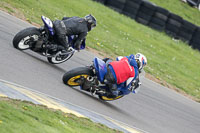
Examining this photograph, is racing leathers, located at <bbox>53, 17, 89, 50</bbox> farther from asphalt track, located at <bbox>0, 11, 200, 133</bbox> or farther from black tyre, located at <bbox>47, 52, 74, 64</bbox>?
asphalt track, located at <bbox>0, 11, 200, 133</bbox>

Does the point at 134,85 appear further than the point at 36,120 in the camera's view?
Answer: Yes

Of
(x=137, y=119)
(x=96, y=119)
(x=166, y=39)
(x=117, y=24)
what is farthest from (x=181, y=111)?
(x=166, y=39)

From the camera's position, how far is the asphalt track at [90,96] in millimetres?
8578

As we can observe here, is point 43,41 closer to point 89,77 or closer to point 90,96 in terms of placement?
point 89,77

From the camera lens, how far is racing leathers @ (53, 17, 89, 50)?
1009 centimetres

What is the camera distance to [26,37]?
9.92 metres

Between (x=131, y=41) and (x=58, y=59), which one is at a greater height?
(x=58, y=59)

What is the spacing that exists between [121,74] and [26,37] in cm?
252

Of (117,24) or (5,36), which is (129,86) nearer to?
(5,36)

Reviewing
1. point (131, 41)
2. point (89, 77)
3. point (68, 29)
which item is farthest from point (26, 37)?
point (131, 41)

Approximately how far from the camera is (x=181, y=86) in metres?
16.8

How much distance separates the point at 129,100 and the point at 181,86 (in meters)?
6.01

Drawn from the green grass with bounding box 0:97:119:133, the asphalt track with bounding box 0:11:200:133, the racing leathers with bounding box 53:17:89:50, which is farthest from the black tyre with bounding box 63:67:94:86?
the green grass with bounding box 0:97:119:133

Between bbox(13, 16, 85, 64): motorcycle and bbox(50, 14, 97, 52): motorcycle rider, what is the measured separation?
0.14 meters
